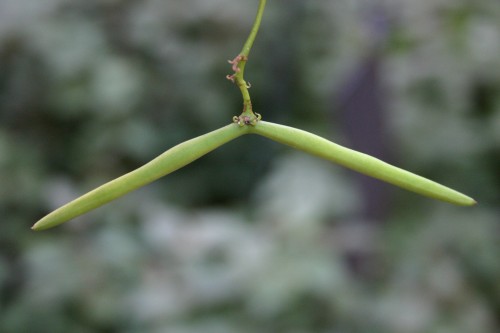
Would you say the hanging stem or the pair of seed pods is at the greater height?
the hanging stem

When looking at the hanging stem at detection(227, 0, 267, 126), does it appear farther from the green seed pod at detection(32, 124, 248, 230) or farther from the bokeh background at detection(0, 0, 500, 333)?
the bokeh background at detection(0, 0, 500, 333)

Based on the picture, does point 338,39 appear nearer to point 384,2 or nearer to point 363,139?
point 384,2

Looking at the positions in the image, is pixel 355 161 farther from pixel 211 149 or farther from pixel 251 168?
pixel 251 168

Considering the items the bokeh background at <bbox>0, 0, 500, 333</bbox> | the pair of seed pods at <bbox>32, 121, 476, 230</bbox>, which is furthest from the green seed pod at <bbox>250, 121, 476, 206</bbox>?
the bokeh background at <bbox>0, 0, 500, 333</bbox>

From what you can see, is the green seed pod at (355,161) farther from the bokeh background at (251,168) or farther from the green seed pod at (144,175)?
the bokeh background at (251,168)

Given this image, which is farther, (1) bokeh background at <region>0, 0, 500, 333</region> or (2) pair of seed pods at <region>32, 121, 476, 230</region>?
(1) bokeh background at <region>0, 0, 500, 333</region>

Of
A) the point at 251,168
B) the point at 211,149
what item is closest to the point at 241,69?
the point at 211,149
